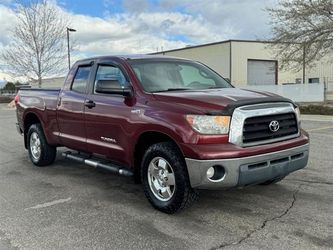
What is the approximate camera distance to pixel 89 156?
275 inches

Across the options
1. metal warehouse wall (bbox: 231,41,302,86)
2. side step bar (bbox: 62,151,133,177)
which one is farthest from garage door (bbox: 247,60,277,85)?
side step bar (bbox: 62,151,133,177)

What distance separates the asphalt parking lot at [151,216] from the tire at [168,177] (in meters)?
0.15

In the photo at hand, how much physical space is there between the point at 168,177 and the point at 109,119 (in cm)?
131

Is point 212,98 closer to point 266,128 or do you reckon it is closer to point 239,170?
point 266,128

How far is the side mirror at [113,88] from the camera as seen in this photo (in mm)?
5684

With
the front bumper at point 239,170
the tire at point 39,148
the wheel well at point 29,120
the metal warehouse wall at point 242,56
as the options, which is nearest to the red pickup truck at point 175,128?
the front bumper at point 239,170

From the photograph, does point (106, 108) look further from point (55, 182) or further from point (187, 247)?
point (187, 247)

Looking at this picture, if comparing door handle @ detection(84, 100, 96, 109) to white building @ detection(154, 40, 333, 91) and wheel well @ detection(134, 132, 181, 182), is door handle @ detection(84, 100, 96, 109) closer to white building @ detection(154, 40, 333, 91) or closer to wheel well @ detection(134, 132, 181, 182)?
wheel well @ detection(134, 132, 181, 182)

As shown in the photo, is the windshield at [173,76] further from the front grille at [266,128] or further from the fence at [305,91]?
the fence at [305,91]

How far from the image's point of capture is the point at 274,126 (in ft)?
16.6

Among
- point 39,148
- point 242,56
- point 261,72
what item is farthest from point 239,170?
point 261,72

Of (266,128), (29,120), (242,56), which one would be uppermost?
(242,56)

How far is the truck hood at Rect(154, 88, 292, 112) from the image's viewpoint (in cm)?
482

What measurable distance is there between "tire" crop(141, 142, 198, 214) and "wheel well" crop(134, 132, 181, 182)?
0.39 feet
